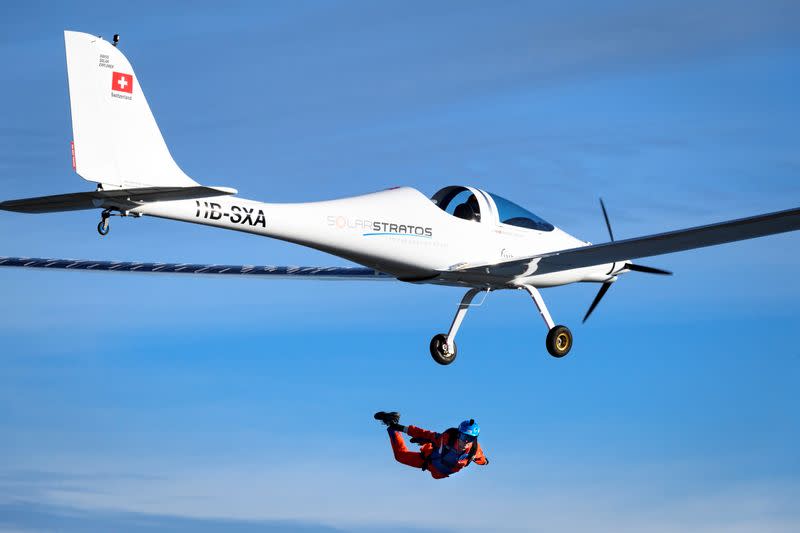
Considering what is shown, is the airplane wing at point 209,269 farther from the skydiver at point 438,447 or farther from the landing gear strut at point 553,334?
the skydiver at point 438,447

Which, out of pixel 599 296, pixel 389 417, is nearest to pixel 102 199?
pixel 389 417

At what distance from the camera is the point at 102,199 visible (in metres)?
21.9

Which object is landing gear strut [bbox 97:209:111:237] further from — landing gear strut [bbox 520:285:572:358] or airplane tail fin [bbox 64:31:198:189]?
landing gear strut [bbox 520:285:572:358]

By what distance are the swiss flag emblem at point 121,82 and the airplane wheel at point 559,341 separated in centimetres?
1065

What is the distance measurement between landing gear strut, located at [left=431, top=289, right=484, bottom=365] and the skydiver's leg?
2804 millimetres

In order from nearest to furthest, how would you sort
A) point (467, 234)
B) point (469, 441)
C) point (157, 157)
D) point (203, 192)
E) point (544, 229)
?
point (203, 192) → point (157, 157) → point (469, 441) → point (467, 234) → point (544, 229)

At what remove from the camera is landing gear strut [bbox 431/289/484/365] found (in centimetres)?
2823

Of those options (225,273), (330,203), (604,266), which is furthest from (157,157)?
(604,266)

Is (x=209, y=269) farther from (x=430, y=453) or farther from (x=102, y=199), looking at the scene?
(x=102, y=199)

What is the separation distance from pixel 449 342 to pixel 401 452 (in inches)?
130

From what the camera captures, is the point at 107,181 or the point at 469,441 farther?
the point at 469,441

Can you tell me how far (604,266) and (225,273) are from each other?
9069 mm

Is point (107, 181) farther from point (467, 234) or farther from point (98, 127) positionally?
point (467, 234)

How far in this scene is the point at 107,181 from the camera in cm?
2202
